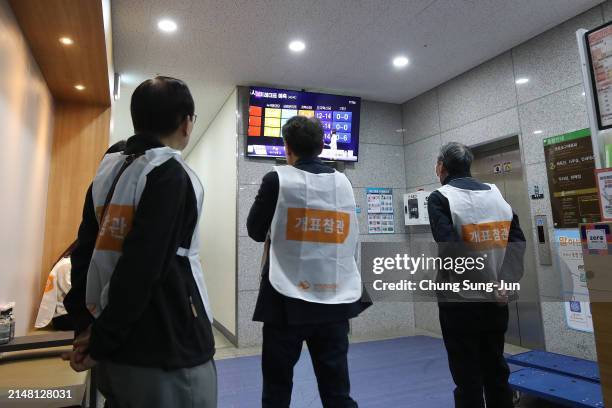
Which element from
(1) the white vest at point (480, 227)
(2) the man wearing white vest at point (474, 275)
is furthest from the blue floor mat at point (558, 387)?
(1) the white vest at point (480, 227)

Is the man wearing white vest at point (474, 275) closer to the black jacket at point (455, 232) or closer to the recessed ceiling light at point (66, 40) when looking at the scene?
the black jacket at point (455, 232)

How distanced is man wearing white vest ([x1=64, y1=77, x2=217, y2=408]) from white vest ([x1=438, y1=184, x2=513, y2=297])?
1.31m

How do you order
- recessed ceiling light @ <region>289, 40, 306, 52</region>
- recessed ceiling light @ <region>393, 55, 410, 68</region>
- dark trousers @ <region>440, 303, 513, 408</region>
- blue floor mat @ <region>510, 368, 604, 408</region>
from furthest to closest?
1. recessed ceiling light @ <region>393, 55, 410, 68</region>
2. recessed ceiling light @ <region>289, 40, 306, 52</region>
3. blue floor mat @ <region>510, 368, 604, 408</region>
4. dark trousers @ <region>440, 303, 513, 408</region>

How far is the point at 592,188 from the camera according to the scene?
10.2ft

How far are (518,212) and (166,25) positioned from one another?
3.88 m

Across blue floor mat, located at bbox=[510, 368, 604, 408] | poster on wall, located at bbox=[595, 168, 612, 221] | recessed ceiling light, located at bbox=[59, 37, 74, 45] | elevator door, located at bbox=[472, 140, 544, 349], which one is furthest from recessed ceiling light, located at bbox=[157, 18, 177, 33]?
blue floor mat, located at bbox=[510, 368, 604, 408]

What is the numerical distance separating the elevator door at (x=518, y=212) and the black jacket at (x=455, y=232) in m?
1.93

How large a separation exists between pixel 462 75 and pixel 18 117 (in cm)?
439

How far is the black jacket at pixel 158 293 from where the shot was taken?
810 millimetres

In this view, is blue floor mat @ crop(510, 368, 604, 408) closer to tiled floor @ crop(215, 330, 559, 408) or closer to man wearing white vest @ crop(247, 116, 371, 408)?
tiled floor @ crop(215, 330, 559, 408)

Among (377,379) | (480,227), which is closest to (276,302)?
(480,227)

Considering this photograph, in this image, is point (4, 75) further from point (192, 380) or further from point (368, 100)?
point (368, 100)

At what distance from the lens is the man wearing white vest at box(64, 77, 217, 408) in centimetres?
82

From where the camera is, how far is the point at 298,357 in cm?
139
